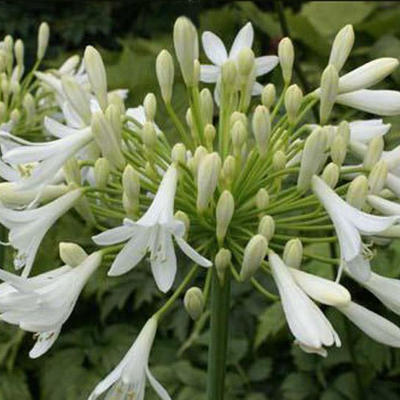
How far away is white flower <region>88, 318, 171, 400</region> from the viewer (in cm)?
180

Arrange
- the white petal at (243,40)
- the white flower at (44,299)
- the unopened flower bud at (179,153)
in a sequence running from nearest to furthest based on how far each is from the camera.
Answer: the white flower at (44,299) → the unopened flower bud at (179,153) → the white petal at (243,40)

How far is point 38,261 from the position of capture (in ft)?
11.2

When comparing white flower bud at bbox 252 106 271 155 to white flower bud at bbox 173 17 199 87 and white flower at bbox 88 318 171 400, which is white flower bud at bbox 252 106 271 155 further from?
white flower at bbox 88 318 171 400

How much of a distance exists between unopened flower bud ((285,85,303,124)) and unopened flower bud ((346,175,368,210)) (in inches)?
10.3

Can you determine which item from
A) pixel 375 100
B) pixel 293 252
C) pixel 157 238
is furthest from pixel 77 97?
pixel 375 100

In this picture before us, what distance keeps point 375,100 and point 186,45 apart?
20.1 inches

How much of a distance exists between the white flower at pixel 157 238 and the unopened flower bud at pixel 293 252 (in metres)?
0.25

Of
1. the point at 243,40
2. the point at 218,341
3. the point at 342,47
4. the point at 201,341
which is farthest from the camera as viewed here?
the point at 201,341

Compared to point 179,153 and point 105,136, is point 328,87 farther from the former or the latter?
point 105,136

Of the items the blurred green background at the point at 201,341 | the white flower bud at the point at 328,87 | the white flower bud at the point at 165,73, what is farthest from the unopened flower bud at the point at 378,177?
the blurred green background at the point at 201,341

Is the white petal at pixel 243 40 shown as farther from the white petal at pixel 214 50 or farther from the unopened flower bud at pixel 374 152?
the unopened flower bud at pixel 374 152

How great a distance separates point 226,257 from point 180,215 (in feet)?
0.46

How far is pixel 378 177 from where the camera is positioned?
1.88 metres

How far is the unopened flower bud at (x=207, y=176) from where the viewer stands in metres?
1.80
